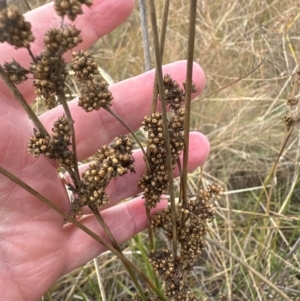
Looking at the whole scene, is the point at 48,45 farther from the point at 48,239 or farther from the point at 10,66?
the point at 48,239

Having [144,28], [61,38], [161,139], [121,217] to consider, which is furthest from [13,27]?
[121,217]

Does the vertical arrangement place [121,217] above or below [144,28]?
below

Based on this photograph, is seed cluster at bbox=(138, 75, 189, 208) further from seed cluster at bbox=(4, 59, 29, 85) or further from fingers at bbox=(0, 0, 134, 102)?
fingers at bbox=(0, 0, 134, 102)

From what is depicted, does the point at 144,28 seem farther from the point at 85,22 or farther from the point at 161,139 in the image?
the point at 161,139

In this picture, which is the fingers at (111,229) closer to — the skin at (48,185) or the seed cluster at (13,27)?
the skin at (48,185)

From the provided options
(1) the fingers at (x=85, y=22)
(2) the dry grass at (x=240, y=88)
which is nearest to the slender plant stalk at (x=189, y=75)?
(1) the fingers at (x=85, y=22)

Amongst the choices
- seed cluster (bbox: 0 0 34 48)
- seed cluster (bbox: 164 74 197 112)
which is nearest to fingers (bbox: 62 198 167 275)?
seed cluster (bbox: 164 74 197 112)

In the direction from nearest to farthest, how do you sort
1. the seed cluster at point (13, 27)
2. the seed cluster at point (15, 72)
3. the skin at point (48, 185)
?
1. the seed cluster at point (13, 27)
2. the seed cluster at point (15, 72)
3. the skin at point (48, 185)
